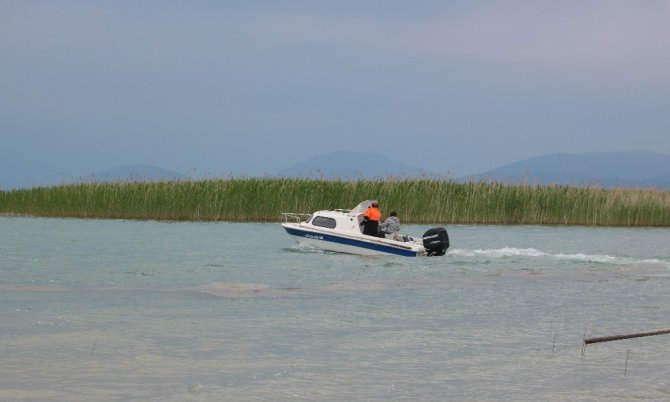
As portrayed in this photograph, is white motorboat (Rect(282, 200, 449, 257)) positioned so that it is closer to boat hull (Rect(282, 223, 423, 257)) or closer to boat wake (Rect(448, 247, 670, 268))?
boat hull (Rect(282, 223, 423, 257))

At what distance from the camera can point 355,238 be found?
30766 millimetres

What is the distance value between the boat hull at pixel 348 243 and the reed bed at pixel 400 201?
15550mm

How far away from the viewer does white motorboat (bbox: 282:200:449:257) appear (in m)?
29.8

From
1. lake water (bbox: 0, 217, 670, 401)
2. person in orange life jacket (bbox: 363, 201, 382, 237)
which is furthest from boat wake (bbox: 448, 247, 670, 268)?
person in orange life jacket (bbox: 363, 201, 382, 237)

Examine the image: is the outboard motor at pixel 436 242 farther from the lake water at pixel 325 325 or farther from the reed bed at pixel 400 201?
the reed bed at pixel 400 201

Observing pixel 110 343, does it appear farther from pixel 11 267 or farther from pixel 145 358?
pixel 11 267

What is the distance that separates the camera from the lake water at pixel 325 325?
38.6ft

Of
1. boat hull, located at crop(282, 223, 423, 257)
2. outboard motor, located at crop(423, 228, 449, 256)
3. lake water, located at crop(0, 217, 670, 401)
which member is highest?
outboard motor, located at crop(423, 228, 449, 256)

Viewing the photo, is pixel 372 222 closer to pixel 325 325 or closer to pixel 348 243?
pixel 348 243

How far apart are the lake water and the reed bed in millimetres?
15415

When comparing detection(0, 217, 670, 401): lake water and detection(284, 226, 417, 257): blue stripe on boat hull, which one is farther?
detection(284, 226, 417, 257): blue stripe on boat hull

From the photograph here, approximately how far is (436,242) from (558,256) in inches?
183

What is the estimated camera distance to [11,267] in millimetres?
26250

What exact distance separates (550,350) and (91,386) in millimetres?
6968
